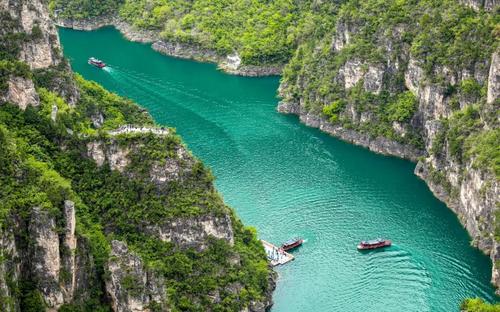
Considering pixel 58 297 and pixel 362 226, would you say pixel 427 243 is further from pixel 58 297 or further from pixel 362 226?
pixel 58 297

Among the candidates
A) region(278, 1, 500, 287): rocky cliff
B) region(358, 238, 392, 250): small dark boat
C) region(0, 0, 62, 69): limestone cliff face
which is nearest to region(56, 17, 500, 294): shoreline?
region(278, 1, 500, 287): rocky cliff

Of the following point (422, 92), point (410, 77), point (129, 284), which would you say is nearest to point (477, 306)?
point (129, 284)

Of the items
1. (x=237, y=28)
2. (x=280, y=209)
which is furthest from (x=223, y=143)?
(x=237, y=28)


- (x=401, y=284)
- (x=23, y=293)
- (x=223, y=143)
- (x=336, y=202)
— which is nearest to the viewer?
(x=23, y=293)

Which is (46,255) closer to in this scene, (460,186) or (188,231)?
(188,231)

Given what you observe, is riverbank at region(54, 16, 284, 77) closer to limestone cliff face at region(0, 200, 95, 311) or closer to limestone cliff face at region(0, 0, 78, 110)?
limestone cliff face at region(0, 0, 78, 110)

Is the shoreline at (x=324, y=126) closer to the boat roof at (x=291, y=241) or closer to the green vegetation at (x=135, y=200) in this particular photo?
the boat roof at (x=291, y=241)
